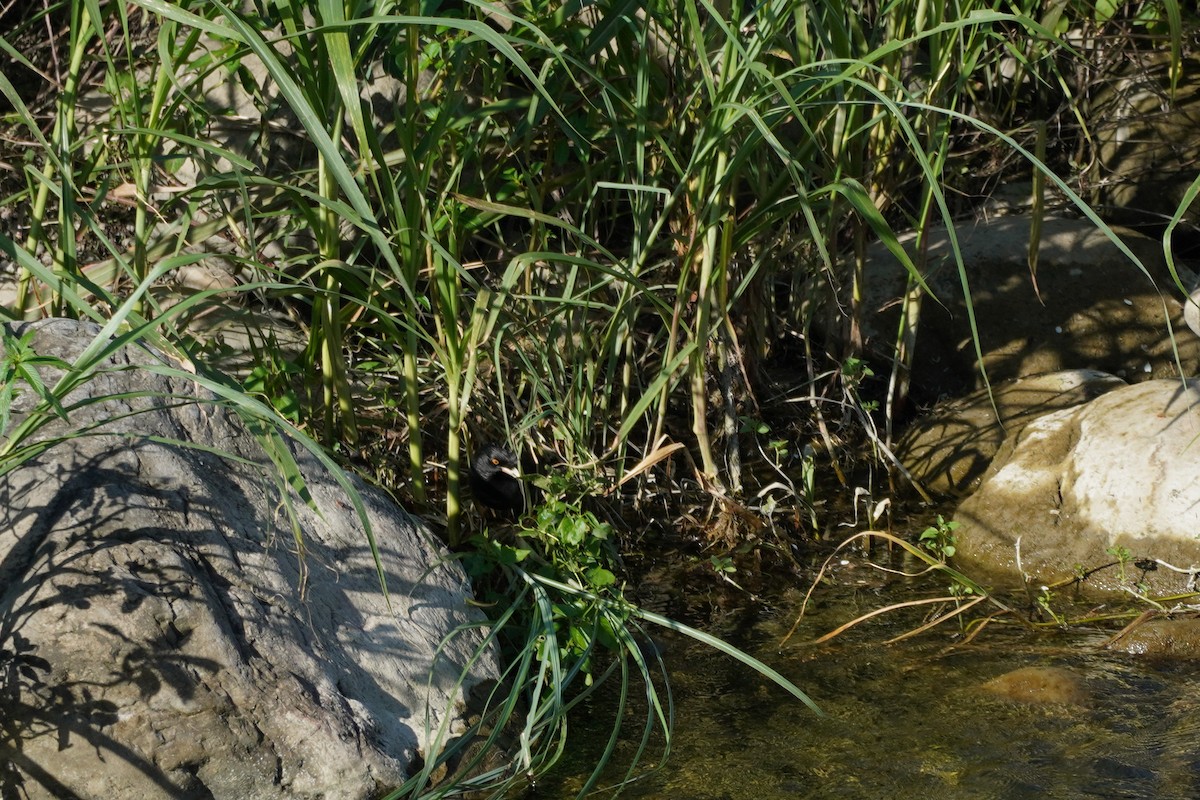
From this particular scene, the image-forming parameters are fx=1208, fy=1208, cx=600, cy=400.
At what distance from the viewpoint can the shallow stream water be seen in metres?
2.42

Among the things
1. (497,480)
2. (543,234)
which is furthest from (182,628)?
(543,234)

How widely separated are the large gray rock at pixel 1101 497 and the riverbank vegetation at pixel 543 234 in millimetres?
388

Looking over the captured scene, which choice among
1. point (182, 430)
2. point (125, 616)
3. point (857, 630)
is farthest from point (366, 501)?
point (857, 630)

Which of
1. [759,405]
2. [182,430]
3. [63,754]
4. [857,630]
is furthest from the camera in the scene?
[759,405]

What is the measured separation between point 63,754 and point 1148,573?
9.01ft

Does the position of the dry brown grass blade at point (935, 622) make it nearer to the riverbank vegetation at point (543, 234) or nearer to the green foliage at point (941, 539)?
the green foliage at point (941, 539)

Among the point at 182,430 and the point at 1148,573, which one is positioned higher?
the point at 182,430

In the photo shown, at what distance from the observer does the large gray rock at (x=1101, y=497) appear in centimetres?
338

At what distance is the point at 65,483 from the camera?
2.24 m

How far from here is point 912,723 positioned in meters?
2.67

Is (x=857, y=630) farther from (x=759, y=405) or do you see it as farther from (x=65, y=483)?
(x=65, y=483)

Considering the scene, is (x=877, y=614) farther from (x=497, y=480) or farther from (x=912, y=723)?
(x=497, y=480)

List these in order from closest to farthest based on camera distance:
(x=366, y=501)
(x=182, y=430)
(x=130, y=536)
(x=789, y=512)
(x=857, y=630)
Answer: (x=130, y=536) → (x=182, y=430) → (x=366, y=501) → (x=857, y=630) → (x=789, y=512)

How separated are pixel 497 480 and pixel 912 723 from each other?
1.16m
